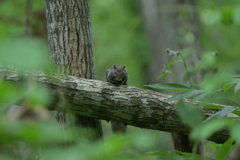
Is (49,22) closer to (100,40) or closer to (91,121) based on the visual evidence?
(91,121)

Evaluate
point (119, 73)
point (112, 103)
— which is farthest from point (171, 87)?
point (119, 73)

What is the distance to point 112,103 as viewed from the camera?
305 cm

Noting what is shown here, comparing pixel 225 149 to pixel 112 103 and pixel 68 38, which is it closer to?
pixel 112 103

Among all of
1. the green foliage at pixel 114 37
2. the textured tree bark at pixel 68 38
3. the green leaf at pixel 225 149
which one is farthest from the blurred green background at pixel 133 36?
the green leaf at pixel 225 149

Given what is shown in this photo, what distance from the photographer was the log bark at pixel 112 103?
2.92 metres

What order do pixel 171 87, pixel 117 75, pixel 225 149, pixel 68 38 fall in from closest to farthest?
pixel 225 149 < pixel 171 87 < pixel 68 38 < pixel 117 75

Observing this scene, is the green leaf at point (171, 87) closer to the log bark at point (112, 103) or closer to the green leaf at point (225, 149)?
the log bark at point (112, 103)

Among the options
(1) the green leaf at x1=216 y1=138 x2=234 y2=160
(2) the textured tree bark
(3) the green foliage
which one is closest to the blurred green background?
(3) the green foliage

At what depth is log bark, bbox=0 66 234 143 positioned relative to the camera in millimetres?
2920

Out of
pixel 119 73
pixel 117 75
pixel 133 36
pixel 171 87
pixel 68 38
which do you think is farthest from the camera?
pixel 133 36

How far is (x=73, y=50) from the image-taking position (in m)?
3.55

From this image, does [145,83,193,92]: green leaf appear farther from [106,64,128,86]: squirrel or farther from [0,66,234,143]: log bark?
[106,64,128,86]: squirrel

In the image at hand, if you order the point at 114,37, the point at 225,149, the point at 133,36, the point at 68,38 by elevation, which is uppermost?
the point at 133,36

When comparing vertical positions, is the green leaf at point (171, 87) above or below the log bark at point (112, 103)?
above
